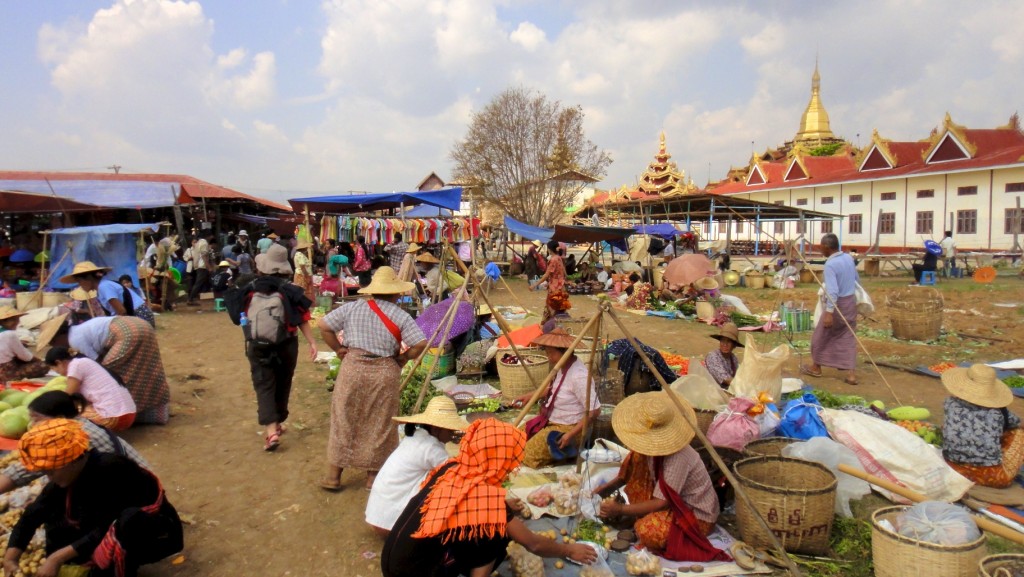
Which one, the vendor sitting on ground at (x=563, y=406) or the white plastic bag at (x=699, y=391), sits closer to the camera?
the vendor sitting on ground at (x=563, y=406)

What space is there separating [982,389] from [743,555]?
6.98ft

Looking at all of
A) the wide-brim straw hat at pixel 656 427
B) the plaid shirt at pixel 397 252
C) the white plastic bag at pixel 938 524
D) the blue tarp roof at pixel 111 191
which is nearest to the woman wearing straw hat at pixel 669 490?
the wide-brim straw hat at pixel 656 427

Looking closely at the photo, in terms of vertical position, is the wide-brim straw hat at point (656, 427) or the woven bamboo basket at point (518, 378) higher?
the wide-brim straw hat at point (656, 427)

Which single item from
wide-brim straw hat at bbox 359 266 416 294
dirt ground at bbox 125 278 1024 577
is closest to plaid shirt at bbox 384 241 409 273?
dirt ground at bbox 125 278 1024 577

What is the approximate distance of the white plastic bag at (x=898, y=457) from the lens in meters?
4.15

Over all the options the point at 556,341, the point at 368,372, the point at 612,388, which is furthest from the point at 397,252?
the point at 368,372

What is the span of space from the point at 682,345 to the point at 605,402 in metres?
4.66

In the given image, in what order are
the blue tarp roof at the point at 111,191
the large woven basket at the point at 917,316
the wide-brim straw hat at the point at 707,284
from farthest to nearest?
the blue tarp roof at the point at 111,191
the wide-brim straw hat at the point at 707,284
the large woven basket at the point at 917,316

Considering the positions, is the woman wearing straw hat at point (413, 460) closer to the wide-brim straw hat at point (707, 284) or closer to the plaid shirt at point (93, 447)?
the plaid shirt at point (93, 447)

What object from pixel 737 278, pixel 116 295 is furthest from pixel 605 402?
pixel 737 278

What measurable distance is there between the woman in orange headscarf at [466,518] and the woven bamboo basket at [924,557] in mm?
1667

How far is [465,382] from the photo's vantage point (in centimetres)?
731

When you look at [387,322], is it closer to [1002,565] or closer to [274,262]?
[274,262]

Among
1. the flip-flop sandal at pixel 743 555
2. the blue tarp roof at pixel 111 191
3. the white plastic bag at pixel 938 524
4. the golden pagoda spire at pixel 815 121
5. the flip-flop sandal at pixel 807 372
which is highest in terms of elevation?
the golden pagoda spire at pixel 815 121
